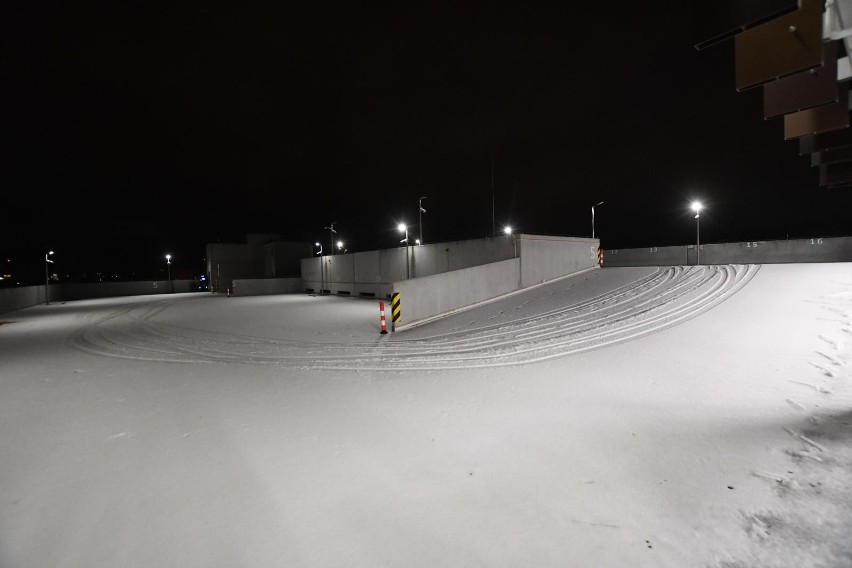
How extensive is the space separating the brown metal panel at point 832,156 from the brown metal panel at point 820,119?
2.24 feet

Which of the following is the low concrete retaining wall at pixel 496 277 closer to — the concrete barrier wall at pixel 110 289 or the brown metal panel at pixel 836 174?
the brown metal panel at pixel 836 174

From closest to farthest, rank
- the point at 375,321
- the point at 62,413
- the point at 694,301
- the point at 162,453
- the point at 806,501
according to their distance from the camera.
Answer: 1. the point at 806,501
2. the point at 162,453
3. the point at 62,413
4. the point at 694,301
5. the point at 375,321

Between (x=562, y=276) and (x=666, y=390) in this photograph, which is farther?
(x=562, y=276)

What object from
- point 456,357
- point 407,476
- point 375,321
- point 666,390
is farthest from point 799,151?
point 375,321

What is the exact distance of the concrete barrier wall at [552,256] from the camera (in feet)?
62.2

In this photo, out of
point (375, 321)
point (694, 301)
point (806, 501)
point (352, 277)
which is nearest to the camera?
point (806, 501)

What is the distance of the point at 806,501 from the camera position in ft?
11.0

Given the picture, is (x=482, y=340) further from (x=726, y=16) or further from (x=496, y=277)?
(x=726, y=16)

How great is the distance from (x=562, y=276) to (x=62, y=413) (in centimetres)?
1937

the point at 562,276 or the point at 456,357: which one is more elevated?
the point at 562,276

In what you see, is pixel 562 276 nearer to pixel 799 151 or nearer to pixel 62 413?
pixel 799 151

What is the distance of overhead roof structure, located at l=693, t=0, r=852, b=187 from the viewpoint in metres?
3.55

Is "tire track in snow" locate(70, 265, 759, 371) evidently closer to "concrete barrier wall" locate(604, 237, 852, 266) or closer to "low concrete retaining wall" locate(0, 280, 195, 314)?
"concrete barrier wall" locate(604, 237, 852, 266)

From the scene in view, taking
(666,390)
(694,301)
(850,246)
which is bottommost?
(666,390)
